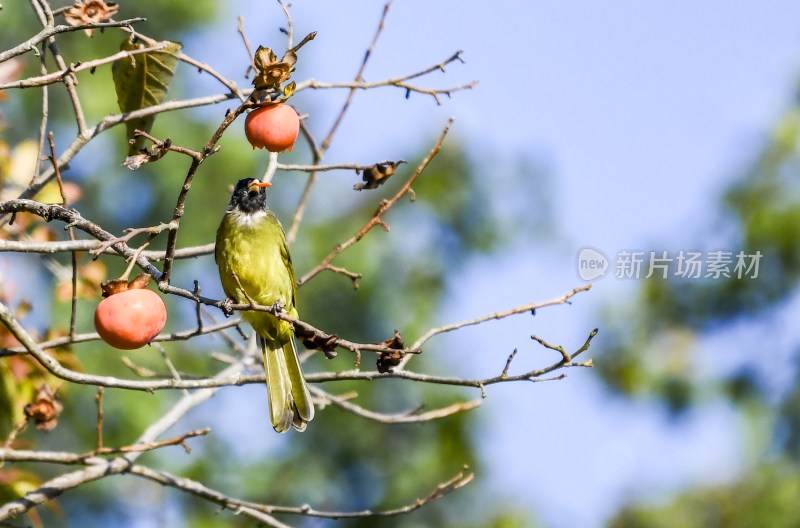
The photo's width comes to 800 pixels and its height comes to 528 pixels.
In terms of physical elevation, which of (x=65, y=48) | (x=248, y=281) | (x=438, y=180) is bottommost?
(x=248, y=281)

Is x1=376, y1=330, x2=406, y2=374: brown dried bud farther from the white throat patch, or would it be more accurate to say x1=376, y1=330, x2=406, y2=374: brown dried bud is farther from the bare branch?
the white throat patch

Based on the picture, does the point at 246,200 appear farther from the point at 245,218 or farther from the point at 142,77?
the point at 142,77

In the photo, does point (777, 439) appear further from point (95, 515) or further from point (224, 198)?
point (95, 515)

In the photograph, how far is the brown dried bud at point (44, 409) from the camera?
317cm

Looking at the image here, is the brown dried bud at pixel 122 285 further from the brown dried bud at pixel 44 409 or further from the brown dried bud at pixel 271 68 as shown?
the brown dried bud at pixel 44 409

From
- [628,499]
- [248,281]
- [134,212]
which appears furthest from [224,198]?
[248,281]

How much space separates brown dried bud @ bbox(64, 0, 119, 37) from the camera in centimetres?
282

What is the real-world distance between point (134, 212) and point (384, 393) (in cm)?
385

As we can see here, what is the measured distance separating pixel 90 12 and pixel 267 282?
1.29 meters

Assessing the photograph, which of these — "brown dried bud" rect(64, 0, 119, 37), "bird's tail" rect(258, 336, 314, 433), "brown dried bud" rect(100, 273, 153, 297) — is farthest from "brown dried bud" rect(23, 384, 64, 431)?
"brown dried bud" rect(64, 0, 119, 37)

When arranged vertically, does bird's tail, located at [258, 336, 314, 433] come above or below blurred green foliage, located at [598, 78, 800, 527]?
below

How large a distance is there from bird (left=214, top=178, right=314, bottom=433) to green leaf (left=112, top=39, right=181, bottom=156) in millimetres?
410

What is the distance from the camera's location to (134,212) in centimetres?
1091

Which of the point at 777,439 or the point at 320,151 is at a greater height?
the point at 777,439
